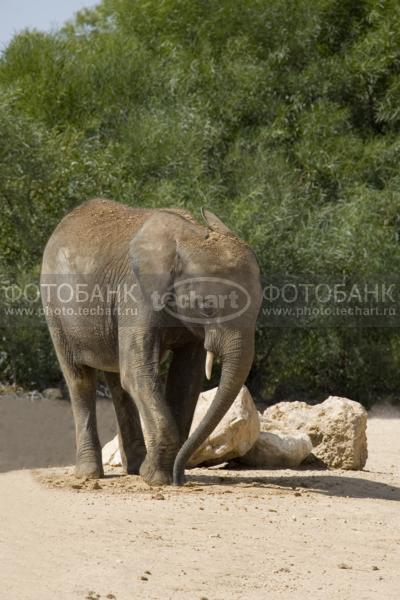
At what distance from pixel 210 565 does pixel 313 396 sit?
1143 cm

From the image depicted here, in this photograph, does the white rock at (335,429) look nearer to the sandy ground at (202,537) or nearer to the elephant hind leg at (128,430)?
the sandy ground at (202,537)

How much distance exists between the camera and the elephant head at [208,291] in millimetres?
8391

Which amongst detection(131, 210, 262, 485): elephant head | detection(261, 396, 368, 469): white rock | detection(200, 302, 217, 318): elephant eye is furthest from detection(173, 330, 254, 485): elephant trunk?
detection(261, 396, 368, 469): white rock

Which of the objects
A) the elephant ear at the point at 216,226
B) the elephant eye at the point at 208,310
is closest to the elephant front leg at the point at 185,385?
the elephant eye at the point at 208,310

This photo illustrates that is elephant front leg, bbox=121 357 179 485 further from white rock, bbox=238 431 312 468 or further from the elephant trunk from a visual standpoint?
white rock, bbox=238 431 312 468

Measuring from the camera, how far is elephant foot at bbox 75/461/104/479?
941 cm

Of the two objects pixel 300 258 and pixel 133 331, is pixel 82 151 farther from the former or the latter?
pixel 133 331

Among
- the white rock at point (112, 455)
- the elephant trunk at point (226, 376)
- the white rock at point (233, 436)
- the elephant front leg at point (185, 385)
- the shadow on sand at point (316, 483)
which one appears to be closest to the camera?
the elephant trunk at point (226, 376)

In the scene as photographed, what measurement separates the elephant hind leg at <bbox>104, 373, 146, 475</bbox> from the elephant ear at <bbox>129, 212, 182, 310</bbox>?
4.26 feet

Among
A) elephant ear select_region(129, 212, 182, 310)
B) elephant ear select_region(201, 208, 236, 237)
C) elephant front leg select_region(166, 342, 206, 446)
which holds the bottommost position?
elephant front leg select_region(166, 342, 206, 446)

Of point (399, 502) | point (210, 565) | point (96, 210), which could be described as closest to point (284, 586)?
point (210, 565)

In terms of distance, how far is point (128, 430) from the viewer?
9703mm

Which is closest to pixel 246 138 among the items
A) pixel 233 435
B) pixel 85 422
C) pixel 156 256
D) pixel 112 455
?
pixel 112 455

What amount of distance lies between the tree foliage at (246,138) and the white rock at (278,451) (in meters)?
6.42
